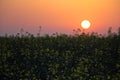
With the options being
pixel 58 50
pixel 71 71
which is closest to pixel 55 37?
pixel 58 50

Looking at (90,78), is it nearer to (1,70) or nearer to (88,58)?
(88,58)

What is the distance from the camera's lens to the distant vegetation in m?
7.13

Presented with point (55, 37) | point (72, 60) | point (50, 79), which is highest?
point (55, 37)

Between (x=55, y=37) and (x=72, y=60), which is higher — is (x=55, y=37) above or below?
above

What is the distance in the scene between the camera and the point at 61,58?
287 inches

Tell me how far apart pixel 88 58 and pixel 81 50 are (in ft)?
0.86

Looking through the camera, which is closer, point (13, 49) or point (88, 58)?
point (88, 58)

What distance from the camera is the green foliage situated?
7.13 metres

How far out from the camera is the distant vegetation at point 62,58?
23.4ft

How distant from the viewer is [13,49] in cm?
787

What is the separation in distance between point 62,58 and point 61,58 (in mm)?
24

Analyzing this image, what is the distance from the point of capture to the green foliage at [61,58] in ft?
23.4

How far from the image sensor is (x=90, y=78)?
714cm

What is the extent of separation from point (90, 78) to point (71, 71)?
0.48 m
